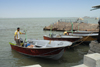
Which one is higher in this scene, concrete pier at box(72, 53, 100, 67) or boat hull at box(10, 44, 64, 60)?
concrete pier at box(72, 53, 100, 67)

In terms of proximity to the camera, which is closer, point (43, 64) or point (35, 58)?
point (43, 64)

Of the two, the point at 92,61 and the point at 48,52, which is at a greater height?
the point at 92,61

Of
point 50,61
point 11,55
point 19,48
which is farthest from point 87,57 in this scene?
point 11,55

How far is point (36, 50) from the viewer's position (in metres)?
8.51

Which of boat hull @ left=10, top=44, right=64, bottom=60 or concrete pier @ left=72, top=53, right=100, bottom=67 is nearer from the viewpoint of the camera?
concrete pier @ left=72, top=53, right=100, bottom=67

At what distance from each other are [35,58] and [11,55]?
9.35 ft

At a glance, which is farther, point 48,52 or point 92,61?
point 48,52

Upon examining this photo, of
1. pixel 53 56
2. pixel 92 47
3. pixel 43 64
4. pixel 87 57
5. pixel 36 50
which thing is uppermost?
Result: pixel 87 57

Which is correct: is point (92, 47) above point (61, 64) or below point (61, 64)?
above

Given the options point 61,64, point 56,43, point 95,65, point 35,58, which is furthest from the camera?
point 56,43

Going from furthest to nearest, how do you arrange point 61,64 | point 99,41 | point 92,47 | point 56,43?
point 56,43, point 61,64, point 92,47, point 99,41

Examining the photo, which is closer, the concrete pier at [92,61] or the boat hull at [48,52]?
the concrete pier at [92,61]

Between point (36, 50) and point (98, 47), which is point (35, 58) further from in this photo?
point (98, 47)

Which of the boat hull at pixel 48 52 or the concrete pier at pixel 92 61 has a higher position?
the concrete pier at pixel 92 61
